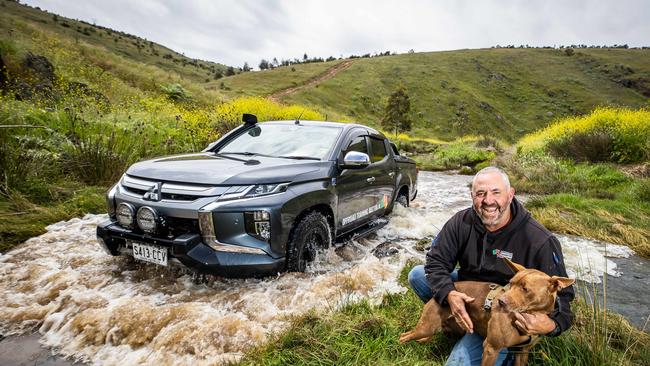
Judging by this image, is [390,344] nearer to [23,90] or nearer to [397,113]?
[23,90]

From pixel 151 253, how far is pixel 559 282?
2.97 meters

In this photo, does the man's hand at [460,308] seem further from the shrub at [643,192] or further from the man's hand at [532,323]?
the shrub at [643,192]

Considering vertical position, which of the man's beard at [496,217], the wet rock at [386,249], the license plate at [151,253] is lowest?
the wet rock at [386,249]

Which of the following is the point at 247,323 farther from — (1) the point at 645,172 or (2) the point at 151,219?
(1) the point at 645,172

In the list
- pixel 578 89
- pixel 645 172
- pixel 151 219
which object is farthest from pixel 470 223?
pixel 578 89

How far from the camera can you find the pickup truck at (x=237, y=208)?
313 centimetres

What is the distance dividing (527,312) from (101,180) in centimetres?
652

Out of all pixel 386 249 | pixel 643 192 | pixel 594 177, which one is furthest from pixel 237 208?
pixel 594 177

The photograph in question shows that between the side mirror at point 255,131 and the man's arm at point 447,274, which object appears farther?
the side mirror at point 255,131

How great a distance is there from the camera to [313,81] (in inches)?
2276

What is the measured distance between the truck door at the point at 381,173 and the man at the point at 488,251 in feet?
8.39

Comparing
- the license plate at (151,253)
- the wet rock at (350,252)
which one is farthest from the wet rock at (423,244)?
the license plate at (151,253)

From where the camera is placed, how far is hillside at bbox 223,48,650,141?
52.0 meters

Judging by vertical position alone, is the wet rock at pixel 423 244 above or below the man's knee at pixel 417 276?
below
